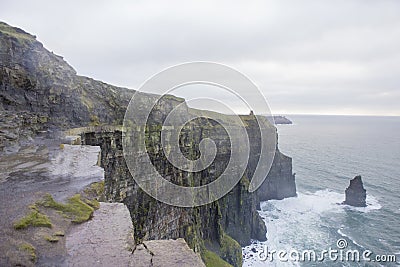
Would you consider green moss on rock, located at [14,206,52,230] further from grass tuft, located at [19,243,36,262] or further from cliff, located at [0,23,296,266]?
cliff, located at [0,23,296,266]

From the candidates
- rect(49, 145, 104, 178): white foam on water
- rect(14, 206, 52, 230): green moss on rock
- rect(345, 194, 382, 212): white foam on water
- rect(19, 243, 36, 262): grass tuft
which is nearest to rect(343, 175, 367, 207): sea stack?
rect(345, 194, 382, 212): white foam on water

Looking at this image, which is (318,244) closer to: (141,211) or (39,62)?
(141,211)

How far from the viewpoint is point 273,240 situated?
3816cm

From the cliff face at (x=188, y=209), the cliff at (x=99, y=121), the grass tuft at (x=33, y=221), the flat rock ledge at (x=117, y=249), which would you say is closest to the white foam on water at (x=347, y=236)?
the cliff face at (x=188, y=209)

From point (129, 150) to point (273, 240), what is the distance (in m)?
27.9

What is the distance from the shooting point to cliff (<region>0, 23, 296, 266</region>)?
1519 cm

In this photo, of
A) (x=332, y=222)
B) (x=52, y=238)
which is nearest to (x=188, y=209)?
(x=52, y=238)

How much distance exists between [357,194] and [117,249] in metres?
52.9

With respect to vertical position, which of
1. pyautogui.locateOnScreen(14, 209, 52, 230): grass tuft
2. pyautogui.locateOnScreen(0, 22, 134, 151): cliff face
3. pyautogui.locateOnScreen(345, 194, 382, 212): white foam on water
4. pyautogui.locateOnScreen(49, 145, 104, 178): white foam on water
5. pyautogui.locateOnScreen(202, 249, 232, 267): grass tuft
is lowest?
pyautogui.locateOnScreen(345, 194, 382, 212): white foam on water

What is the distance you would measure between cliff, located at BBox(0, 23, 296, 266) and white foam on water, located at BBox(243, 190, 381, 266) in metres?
7.58

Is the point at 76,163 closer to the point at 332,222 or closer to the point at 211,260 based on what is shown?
the point at 211,260

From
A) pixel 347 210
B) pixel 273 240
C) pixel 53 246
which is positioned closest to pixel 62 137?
pixel 53 246

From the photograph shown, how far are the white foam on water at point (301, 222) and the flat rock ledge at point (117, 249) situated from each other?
30307 mm

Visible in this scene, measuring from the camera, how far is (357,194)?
47.6 m
